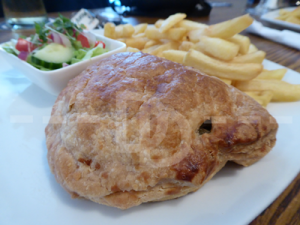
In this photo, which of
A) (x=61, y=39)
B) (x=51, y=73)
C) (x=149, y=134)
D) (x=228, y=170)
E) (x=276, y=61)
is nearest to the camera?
(x=149, y=134)

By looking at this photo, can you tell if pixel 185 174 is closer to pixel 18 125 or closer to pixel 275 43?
pixel 18 125

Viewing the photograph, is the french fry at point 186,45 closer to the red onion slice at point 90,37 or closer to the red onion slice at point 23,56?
the red onion slice at point 90,37

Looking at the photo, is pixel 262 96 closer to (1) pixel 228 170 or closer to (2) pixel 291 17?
(1) pixel 228 170

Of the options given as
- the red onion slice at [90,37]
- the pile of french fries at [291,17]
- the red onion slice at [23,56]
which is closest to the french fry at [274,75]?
the red onion slice at [90,37]

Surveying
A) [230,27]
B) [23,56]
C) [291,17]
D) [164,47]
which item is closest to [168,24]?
[164,47]

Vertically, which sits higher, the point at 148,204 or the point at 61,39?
the point at 61,39

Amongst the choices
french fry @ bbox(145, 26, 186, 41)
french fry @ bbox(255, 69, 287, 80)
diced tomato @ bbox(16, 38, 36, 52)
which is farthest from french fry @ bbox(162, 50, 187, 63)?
diced tomato @ bbox(16, 38, 36, 52)

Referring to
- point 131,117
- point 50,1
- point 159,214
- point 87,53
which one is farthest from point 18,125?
point 50,1

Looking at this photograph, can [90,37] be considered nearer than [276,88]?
No
